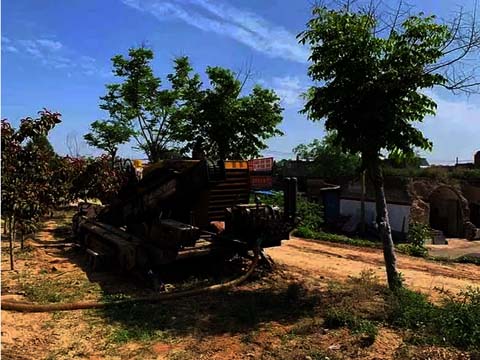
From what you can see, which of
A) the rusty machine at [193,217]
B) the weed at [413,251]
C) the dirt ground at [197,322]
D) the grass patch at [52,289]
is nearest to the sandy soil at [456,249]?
the weed at [413,251]

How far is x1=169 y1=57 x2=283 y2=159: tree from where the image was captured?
1959 cm

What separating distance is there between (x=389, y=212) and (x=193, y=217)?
2026cm

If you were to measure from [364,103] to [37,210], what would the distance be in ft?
21.2

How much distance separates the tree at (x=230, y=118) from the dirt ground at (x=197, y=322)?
8.89 meters

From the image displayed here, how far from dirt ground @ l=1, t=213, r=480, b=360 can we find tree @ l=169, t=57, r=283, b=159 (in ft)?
29.2

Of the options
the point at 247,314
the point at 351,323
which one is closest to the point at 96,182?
the point at 247,314

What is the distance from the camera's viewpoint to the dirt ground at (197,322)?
6.06m

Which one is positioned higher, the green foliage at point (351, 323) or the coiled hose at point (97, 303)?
the green foliage at point (351, 323)

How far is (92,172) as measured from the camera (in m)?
15.8

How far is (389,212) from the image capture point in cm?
2811

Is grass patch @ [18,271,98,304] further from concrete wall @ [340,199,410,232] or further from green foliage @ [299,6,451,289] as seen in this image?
concrete wall @ [340,199,410,232]

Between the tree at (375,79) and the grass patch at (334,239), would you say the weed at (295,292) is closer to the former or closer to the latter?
the tree at (375,79)

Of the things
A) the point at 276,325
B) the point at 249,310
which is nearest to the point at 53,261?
the point at 249,310

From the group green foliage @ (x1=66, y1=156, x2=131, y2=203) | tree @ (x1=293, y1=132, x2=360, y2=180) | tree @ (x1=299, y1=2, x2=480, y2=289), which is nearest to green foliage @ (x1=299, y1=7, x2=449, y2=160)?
tree @ (x1=299, y1=2, x2=480, y2=289)
